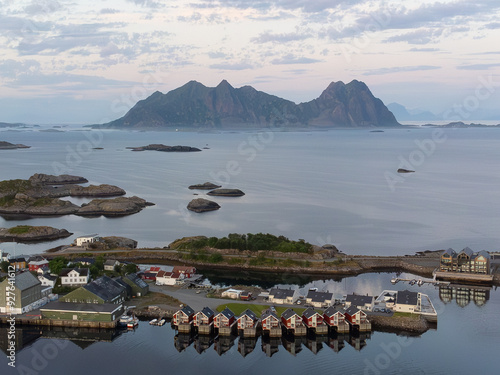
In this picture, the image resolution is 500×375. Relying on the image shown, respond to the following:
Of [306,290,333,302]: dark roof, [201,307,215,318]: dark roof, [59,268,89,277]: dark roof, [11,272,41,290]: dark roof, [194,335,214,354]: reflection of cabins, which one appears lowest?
[194,335,214,354]: reflection of cabins

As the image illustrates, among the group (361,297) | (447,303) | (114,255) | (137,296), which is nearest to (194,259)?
(114,255)

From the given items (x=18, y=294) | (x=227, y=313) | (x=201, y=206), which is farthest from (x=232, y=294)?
(x=201, y=206)

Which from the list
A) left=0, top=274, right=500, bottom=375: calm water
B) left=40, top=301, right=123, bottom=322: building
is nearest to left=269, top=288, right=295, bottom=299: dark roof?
left=0, top=274, right=500, bottom=375: calm water

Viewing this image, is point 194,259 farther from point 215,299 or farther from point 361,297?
point 361,297

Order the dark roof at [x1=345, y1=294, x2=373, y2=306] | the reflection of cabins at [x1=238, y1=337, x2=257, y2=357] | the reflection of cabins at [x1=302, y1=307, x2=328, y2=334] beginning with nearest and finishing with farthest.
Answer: the reflection of cabins at [x1=238, y1=337, x2=257, y2=357] → the reflection of cabins at [x1=302, y1=307, x2=328, y2=334] → the dark roof at [x1=345, y1=294, x2=373, y2=306]

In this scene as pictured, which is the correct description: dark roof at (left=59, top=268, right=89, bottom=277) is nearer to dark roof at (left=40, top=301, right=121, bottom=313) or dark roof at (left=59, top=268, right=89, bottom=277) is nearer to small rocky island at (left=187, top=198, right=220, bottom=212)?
dark roof at (left=40, top=301, right=121, bottom=313)

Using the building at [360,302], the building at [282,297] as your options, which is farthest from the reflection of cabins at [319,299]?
the building at [360,302]

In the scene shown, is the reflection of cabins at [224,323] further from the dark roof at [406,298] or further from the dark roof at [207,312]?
the dark roof at [406,298]
